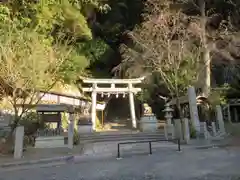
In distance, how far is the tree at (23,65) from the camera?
13.1 metres

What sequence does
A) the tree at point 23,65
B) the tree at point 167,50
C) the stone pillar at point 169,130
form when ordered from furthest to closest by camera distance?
1. the tree at point 167,50
2. the stone pillar at point 169,130
3. the tree at point 23,65

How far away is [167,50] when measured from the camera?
19609 mm

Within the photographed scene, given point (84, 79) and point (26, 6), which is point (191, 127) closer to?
point (84, 79)

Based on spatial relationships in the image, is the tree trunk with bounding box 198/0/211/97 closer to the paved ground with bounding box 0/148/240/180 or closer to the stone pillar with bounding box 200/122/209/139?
the stone pillar with bounding box 200/122/209/139

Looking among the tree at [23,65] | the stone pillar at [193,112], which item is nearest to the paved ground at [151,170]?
the tree at [23,65]

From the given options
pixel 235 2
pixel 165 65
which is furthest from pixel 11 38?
pixel 235 2

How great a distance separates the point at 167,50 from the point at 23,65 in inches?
398

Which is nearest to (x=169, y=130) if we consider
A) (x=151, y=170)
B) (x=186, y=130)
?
(x=186, y=130)

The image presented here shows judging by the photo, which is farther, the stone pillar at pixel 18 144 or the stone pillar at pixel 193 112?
the stone pillar at pixel 193 112

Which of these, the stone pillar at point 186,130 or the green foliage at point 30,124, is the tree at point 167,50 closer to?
the stone pillar at point 186,130

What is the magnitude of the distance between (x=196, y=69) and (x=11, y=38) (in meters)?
13.4

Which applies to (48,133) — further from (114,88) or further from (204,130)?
(114,88)

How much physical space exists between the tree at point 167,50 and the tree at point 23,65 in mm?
7235

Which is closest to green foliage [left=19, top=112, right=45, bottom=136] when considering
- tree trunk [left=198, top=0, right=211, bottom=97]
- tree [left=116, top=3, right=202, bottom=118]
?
tree [left=116, top=3, right=202, bottom=118]
